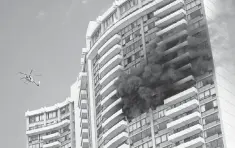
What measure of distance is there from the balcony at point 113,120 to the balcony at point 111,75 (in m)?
8.41

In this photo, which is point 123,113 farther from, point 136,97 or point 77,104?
point 77,104

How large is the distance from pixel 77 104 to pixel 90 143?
2396 centimetres

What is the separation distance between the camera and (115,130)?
134375mm

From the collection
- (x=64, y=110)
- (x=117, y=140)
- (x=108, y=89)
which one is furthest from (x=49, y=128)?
(x=117, y=140)

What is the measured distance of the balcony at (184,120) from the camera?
12062cm

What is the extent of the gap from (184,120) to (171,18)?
75.1ft

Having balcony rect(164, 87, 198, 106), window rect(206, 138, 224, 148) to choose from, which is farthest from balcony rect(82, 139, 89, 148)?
window rect(206, 138, 224, 148)

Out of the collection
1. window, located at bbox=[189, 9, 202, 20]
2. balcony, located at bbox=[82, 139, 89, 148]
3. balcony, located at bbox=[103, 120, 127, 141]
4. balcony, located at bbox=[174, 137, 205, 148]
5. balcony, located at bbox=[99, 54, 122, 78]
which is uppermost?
window, located at bbox=[189, 9, 202, 20]

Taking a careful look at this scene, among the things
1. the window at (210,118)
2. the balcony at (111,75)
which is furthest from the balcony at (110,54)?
the window at (210,118)

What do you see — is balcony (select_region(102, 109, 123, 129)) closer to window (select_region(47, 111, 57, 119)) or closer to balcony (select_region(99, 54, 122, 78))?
balcony (select_region(99, 54, 122, 78))

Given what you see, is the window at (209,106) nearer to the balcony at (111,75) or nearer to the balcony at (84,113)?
the balcony at (111,75)

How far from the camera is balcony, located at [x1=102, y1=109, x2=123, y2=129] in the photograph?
134875 mm

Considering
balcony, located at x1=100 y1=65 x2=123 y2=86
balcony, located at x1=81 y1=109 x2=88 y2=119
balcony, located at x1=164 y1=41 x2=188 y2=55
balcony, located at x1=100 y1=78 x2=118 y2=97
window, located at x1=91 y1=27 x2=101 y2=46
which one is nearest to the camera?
balcony, located at x1=164 y1=41 x2=188 y2=55

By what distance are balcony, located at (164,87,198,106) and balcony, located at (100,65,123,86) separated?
51.8 ft
